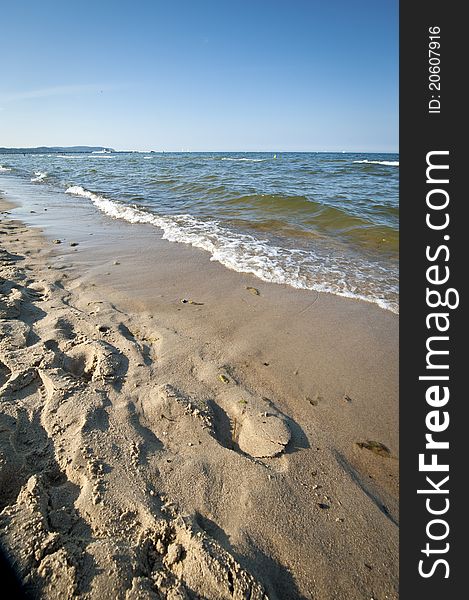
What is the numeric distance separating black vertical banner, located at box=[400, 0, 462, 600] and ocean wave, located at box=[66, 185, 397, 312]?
98.2 inches

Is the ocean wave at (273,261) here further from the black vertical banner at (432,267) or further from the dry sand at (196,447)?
the black vertical banner at (432,267)

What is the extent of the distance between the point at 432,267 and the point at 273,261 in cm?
403

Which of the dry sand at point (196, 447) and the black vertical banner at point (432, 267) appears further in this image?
the black vertical banner at point (432, 267)

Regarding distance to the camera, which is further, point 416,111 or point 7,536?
point 416,111

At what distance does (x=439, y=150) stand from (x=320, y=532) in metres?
2.25

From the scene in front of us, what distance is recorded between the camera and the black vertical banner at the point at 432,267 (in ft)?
5.40

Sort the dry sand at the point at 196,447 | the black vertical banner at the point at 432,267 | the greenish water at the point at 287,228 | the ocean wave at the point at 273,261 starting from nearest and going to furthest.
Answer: the dry sand at the point at 196,447
the black vertical banner at the point at 432,267
the ocean wave at the point at 273,261
the greenish water at the point at 287,228

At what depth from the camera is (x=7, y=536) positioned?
1.42 meters

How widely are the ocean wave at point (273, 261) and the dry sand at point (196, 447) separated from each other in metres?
0.73

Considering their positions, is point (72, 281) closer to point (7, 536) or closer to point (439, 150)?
point (7, 536)

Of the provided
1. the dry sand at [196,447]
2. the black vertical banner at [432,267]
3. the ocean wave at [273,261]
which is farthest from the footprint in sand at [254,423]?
the ocean wave at [273,261]

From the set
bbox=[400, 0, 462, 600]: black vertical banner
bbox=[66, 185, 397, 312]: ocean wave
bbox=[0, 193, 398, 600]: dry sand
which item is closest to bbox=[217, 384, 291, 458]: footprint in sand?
bbox=[0, 193, 398, 600]: dry sand

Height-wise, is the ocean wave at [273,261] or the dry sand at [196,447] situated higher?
the ocean wave at [273,261]

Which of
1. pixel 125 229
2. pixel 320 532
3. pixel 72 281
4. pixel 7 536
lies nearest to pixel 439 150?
pixel 320 532
